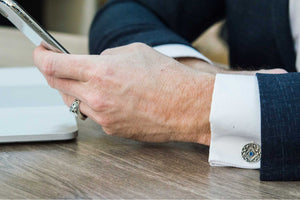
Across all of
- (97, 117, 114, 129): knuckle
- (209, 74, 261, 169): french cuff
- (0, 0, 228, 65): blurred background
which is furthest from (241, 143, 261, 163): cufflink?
(0, 0, 228, 65): blurred background

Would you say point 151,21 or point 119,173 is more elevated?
point 151,21

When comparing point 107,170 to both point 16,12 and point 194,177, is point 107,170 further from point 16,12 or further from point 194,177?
point 16,12

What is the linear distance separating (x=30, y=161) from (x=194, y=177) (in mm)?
175

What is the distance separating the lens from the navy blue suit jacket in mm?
439

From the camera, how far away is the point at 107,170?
43 centimetres

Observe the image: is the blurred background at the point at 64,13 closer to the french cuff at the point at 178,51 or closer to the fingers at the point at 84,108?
the french cuff at the point at 178,51

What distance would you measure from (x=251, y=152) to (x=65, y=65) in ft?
0.75

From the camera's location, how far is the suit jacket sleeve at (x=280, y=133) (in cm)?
44

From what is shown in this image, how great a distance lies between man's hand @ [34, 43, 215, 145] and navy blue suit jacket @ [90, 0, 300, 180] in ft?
0.25

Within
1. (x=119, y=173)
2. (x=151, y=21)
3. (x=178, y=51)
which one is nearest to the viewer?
A: (x=119, y=173)

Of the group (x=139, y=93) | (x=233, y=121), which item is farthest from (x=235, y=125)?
(x=139, y=93)

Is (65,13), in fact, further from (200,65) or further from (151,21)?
(200,65)

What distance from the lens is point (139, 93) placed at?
47 cm

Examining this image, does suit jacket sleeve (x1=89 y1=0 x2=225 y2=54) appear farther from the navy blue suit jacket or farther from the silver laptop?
the silver laptop
